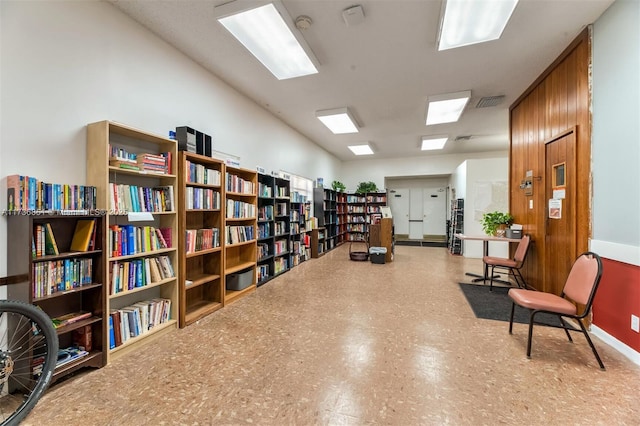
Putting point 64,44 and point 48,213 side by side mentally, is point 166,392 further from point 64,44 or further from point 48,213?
point 64,44

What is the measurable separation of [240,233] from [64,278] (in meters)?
2.17

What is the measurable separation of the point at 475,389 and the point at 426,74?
3852 millimetres

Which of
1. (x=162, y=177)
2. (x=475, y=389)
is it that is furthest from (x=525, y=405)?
(x=162, y=177)

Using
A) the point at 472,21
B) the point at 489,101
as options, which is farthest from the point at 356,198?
the point at 472,21

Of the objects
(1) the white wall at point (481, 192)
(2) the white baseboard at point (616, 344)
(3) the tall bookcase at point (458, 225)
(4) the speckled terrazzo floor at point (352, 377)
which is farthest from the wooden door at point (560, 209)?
(3) the tall bookcase at point (458, 225)

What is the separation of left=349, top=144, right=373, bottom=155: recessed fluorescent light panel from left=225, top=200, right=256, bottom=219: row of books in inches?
188

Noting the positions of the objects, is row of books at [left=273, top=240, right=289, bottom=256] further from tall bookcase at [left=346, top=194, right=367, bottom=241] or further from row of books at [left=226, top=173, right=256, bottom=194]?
tall bookcase at [left=346, top=194, right=367, bottom=241]

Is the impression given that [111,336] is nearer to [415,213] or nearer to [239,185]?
[239,185]

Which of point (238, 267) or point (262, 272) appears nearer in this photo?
point (238, 267)

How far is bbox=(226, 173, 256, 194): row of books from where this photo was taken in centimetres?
378

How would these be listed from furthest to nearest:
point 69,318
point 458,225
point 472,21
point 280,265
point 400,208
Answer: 1. point 400,208
2. point 458,225
3. point 280,265
4. point 472,21
5. point 69,318

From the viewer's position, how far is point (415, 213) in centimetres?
1080

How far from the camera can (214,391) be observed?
187 centimetres

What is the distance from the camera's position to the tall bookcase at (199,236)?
2.91 metres
